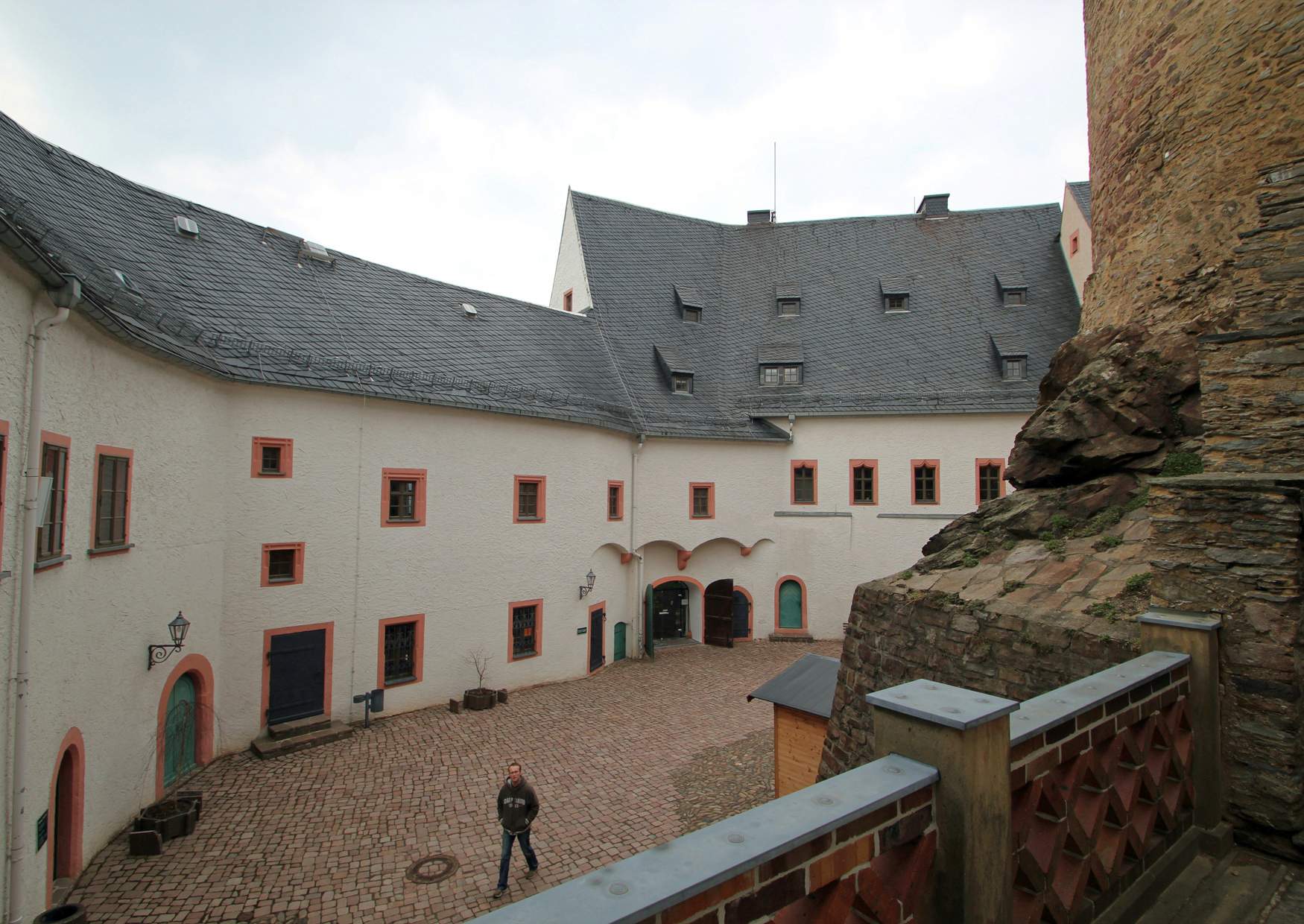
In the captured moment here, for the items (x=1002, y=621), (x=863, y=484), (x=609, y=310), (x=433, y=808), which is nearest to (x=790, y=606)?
(x=863, y=484)

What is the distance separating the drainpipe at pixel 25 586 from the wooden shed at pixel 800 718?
25.1 ft

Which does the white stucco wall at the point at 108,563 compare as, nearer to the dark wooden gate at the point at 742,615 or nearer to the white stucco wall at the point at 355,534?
the white stucco wall at the point at 355,534

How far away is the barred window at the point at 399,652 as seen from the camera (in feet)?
42.9

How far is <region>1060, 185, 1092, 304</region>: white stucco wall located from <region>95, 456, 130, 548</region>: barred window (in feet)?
77.3

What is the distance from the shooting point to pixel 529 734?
41.1 feet

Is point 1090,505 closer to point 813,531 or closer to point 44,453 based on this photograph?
point 44,453

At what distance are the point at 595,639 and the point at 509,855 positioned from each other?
387 inches

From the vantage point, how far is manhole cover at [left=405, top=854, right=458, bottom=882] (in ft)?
25.8

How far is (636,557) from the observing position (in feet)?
62.5

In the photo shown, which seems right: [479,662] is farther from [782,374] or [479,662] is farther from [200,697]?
[782,374]

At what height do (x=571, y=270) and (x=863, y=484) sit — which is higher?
(x=571, y=270)

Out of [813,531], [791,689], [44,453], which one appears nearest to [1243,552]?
[791,689]

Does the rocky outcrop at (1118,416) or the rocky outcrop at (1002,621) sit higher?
the rocky outcrop at (1118,416)

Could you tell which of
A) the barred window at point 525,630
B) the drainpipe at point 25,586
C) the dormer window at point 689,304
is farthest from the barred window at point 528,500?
the dormer window at point 689,304
